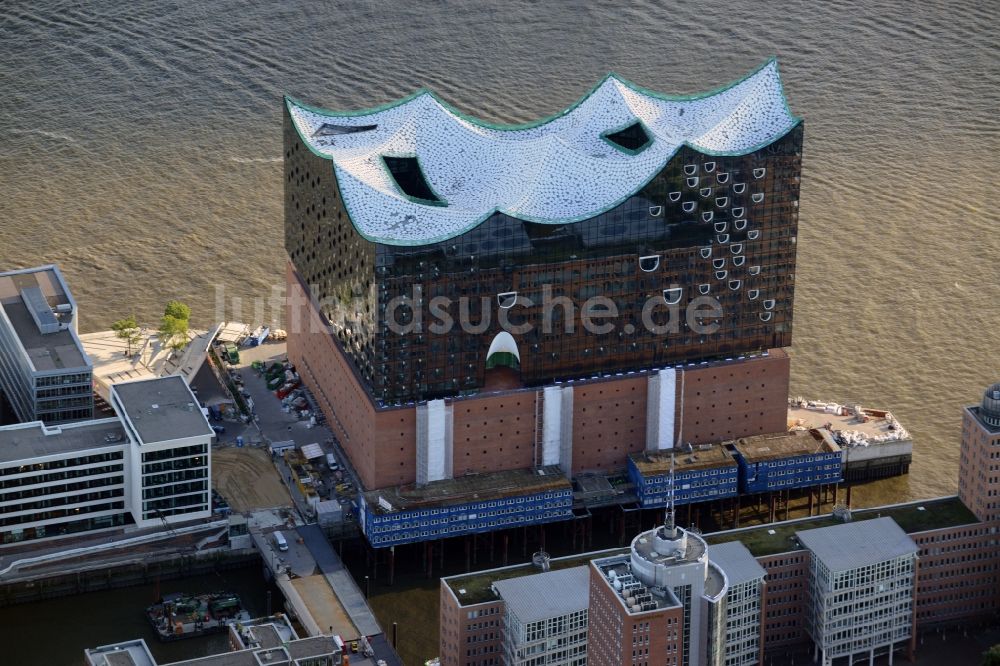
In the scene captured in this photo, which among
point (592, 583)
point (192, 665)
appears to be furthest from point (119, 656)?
point (592, 583)

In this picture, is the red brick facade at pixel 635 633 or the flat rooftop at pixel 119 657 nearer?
the red brick facade at pixel 635 633

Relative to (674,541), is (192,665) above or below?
below

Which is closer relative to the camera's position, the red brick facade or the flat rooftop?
the red brick facade

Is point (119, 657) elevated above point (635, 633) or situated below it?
below

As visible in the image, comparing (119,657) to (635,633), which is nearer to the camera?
(635,633)

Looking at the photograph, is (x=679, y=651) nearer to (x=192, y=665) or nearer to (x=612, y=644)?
(x=612, y=644)

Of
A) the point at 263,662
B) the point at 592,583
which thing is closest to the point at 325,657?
the point at 263,662

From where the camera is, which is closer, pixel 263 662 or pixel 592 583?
pixel 592 583

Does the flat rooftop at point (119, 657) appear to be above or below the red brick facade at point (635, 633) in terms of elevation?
below

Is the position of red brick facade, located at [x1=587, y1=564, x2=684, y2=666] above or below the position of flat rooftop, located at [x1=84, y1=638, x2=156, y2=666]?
above

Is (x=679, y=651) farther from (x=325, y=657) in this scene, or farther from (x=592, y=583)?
(x=325, y=657)
